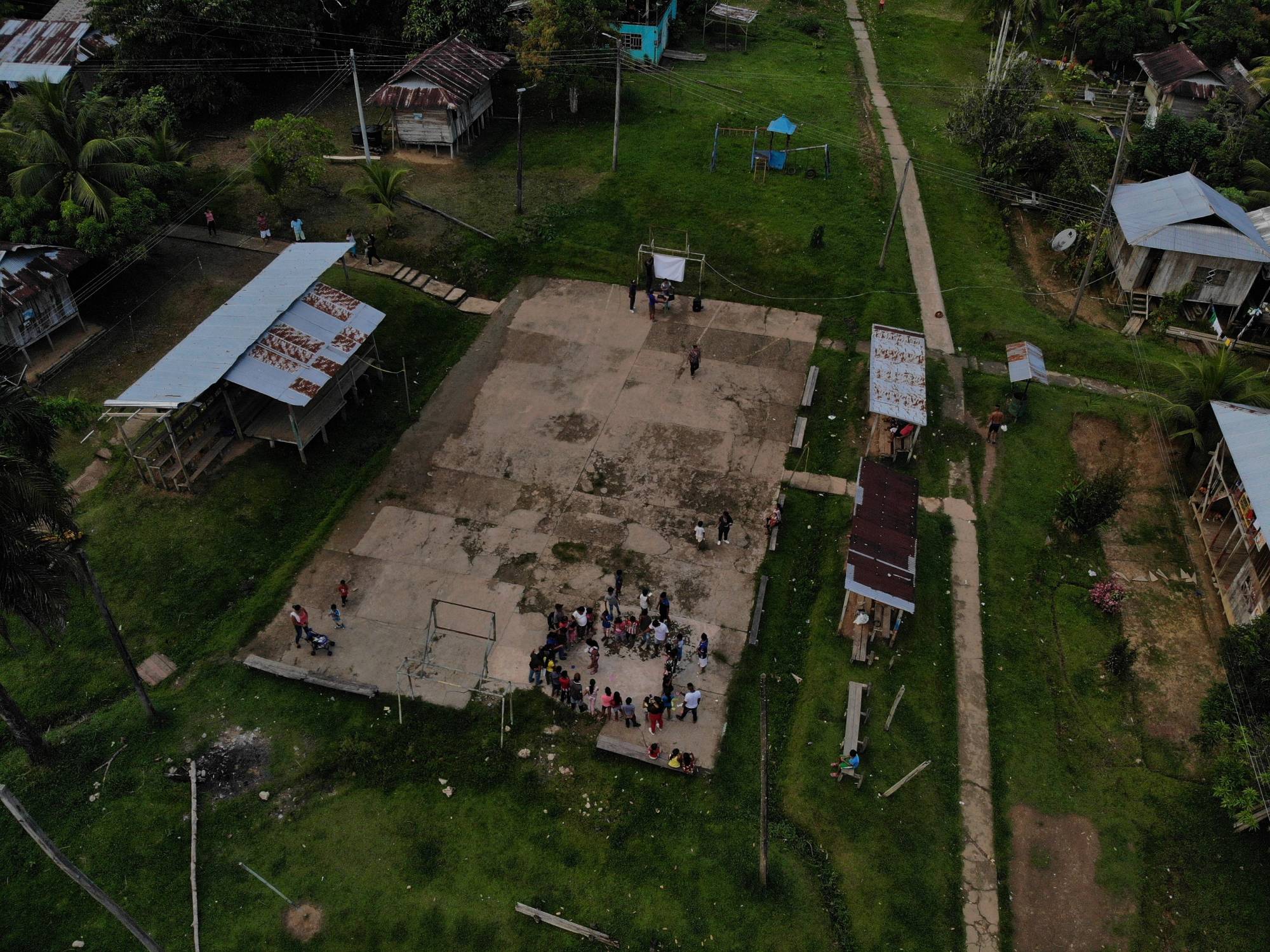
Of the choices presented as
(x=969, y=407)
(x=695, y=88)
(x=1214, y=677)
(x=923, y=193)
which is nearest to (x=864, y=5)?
(x=695, y=88)

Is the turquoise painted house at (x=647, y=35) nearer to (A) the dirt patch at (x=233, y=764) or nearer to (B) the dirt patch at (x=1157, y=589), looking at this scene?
(B) the dirt patch at (x=1157, y=589)

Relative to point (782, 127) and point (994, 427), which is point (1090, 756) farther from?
point (782, 127)

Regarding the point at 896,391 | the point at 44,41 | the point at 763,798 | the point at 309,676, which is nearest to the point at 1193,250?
the point at 896,391

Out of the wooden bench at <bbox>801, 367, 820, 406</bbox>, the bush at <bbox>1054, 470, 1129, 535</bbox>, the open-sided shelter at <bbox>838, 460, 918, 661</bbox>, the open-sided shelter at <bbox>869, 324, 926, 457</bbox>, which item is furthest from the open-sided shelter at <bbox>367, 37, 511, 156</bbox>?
the bush at <bbox>1054, 470, 1129, 535</bbox>

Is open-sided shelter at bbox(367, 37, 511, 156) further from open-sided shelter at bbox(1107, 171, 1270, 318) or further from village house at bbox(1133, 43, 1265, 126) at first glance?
village house at bbox(1133, 43, 1265, 126)

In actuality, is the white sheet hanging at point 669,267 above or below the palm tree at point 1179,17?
below

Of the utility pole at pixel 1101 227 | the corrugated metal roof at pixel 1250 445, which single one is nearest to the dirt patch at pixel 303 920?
the corrugated metal roof at pixel 1250 445
